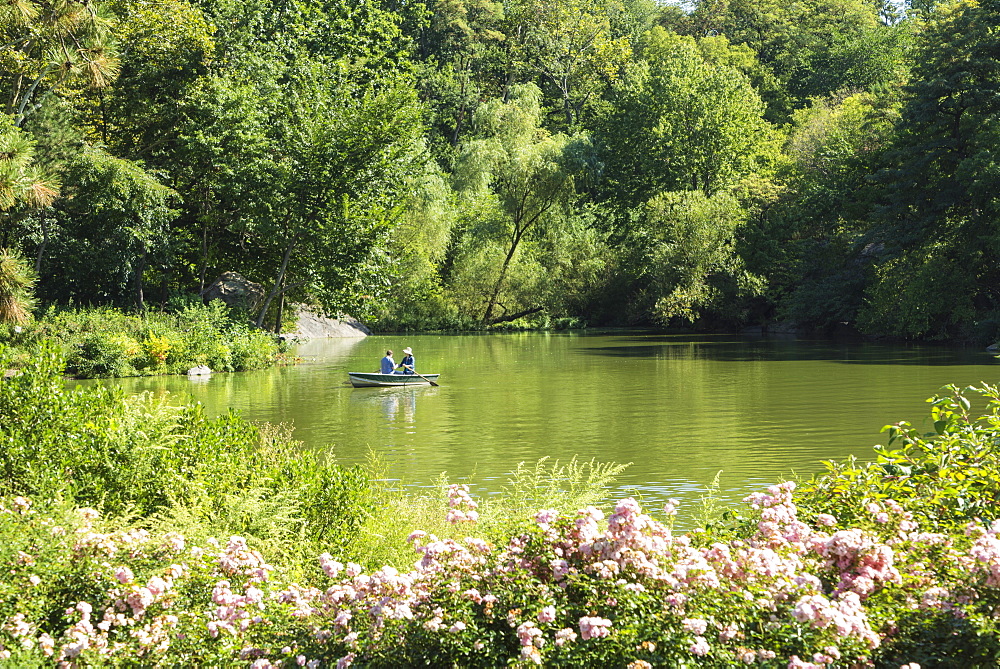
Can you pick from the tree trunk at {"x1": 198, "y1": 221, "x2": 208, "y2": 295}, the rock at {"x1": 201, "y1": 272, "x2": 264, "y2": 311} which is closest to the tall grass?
the tree trunk at {"x1": 198, "y1": 221, "x2": 208, "y2": 295}

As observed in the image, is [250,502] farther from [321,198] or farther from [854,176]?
[854,176]

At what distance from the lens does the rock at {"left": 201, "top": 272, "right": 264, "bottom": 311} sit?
39.1 metres

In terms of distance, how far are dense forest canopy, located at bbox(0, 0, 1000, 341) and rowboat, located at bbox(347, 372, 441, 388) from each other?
868cm

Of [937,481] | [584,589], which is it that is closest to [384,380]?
[937,481]

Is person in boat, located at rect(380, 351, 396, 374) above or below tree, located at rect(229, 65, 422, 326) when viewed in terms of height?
below

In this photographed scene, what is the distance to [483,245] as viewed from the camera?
62.1 meters

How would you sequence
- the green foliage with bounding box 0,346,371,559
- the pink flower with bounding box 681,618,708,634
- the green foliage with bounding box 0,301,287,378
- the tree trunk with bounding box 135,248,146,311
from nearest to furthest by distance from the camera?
the pink flower with bounding box 681,618,708,634
the green foliage with bounding box 0,346,371,559
the green foliage with bounding box 0,301,287,378
the tree trunk with bounding box 135,248,146,311

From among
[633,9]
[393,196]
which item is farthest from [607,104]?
[393,196]

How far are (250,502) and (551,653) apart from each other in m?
3.43

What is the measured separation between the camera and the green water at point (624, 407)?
15320 mm

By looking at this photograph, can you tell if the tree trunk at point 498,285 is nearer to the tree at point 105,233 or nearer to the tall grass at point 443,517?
the tree at point 105,233

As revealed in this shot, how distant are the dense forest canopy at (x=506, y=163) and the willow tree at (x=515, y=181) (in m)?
0.16

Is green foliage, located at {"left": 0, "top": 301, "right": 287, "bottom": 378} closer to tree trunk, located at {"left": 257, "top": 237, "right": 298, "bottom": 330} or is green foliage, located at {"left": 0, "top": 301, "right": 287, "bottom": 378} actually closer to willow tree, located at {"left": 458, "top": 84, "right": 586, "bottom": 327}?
tree trunk, located at {"left": 257, "top": 237, "right": 298, "bottom": 330}

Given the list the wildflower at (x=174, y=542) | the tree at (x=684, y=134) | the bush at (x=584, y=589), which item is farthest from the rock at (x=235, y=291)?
the wildflower at (x=174, y=542)
